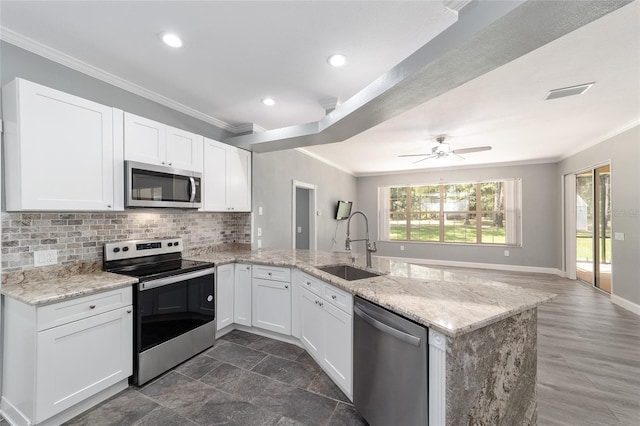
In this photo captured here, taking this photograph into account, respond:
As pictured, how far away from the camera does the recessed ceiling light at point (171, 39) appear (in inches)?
74.5

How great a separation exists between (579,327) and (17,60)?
607cm

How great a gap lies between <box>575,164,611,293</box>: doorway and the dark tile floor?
17.9ft

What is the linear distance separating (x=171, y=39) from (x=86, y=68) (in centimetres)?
95

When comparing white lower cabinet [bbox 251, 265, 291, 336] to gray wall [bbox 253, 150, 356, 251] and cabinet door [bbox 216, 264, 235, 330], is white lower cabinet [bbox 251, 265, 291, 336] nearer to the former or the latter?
cabinet door [bbox 216, 264, 235, 330]

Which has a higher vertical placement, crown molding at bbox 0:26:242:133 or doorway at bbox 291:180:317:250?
crown molding at bbox 0:26:242:133

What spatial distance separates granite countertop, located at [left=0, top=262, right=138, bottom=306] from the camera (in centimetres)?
168

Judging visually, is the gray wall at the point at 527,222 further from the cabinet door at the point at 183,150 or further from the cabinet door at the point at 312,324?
the cabinet door at the point at 183,150

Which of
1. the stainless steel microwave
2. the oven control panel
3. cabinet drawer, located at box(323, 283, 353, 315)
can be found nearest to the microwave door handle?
the stainless steel microwave

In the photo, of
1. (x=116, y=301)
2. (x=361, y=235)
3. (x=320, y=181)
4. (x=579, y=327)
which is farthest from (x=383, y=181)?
(x=116, y=301)

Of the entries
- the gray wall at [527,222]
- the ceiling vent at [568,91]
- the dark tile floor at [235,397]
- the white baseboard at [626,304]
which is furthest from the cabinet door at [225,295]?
the gray wall at [527,222]

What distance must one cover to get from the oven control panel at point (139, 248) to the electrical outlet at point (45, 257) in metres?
0.32

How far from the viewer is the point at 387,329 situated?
1505mm

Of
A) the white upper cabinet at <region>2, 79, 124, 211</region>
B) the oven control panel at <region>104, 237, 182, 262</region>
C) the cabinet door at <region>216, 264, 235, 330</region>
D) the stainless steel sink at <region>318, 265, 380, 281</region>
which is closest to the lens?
A: the white upper cabinet at <region>2, 79, 124, 211</region>

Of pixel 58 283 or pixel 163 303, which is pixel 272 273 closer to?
pixel 163 303
